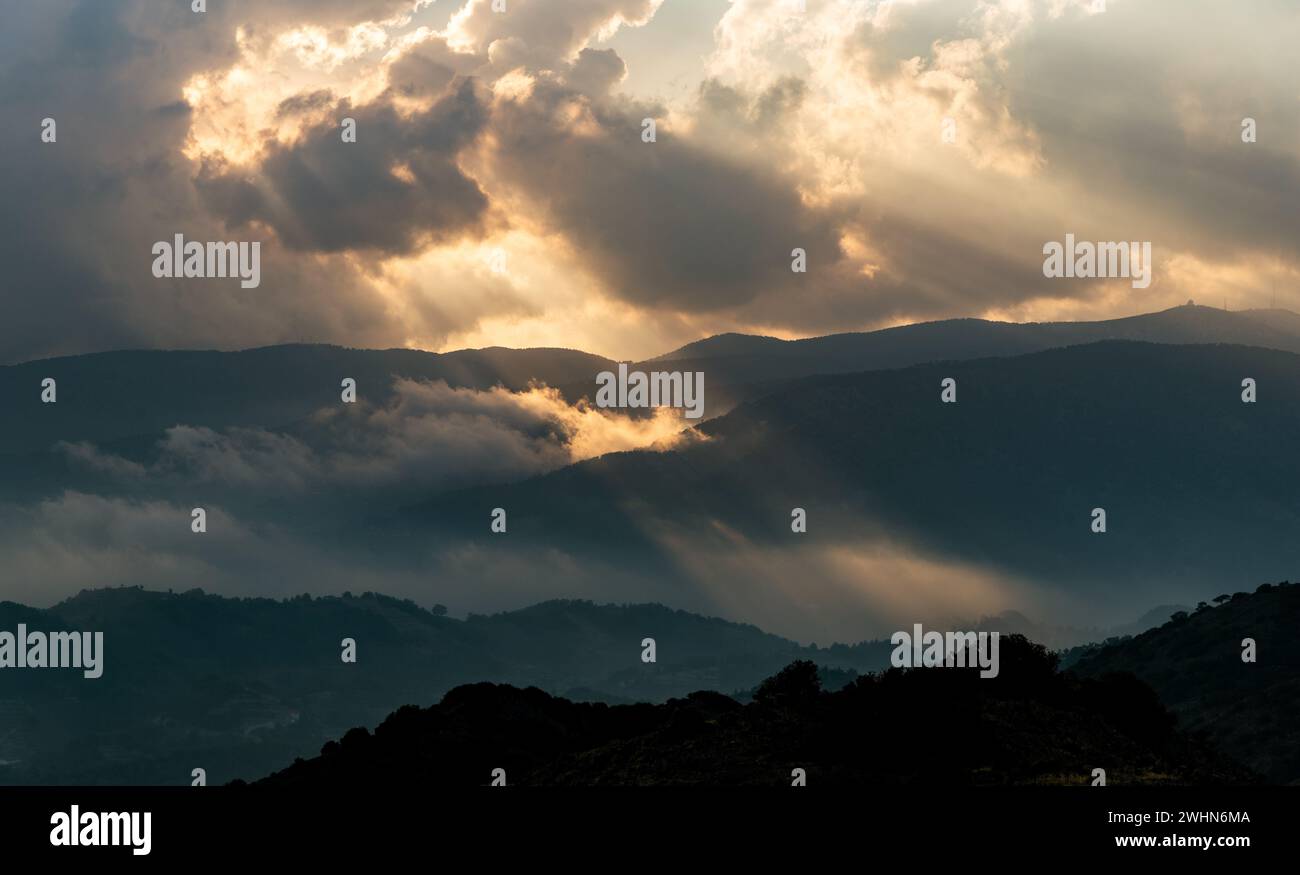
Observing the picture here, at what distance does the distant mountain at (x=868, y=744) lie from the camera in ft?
212

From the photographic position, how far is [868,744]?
68.1m

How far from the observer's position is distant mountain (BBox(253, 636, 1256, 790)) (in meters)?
64.7
